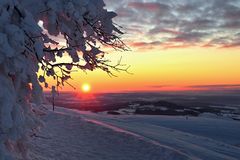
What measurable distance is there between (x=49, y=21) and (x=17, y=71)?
1.11 m

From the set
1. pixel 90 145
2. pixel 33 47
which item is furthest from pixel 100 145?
pixel 33 47

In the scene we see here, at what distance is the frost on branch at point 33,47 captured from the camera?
18.5ft

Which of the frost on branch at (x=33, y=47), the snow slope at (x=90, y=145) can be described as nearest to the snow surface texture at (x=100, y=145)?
the snow slope at (x=90, y=145)

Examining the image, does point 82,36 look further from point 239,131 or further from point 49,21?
point 239,131

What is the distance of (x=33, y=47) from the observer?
20.5 feet

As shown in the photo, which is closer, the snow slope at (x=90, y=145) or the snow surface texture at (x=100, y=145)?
the snow slope at (x=90, y=145)

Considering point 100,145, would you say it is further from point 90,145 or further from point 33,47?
point 33,47

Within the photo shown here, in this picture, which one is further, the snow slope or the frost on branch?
the snow slope

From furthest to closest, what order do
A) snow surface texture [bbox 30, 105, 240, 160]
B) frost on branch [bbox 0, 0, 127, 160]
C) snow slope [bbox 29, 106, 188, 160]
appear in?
snow surface texture [bbox 30, 105, 240, 160] < snow slope [bbox 29, 106, 188, 160] < frost on branch [bbox 0, 0, 127, 160]

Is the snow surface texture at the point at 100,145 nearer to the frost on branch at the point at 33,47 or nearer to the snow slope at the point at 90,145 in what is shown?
the snow slope at the point at 90,145

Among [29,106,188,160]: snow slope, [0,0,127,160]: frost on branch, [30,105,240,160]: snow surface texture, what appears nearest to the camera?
[0,0,127,160]: frost on branch

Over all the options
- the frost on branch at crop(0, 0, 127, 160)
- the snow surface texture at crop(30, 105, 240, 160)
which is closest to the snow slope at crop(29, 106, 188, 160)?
the snow surface texture at crop(30, 105, 240, 160)

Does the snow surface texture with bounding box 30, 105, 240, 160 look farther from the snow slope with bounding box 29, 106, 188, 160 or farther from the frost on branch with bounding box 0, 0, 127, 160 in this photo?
the frost on branch with bounding box 0, 0, 127, 160

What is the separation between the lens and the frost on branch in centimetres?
564
